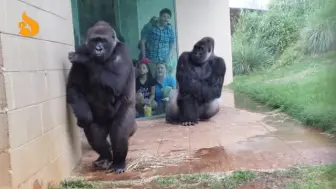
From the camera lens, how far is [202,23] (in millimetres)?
10711

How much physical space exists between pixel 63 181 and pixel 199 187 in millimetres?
1125

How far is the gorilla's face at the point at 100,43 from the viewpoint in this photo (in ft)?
12.0

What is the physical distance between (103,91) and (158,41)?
127 inches

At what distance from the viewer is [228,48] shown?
1166 cm

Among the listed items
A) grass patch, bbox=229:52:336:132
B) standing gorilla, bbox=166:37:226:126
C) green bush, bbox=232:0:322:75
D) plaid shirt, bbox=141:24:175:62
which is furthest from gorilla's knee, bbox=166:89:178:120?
green bush, bbox=232:0:322:75

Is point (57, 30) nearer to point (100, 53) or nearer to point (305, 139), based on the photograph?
point (100, 53)

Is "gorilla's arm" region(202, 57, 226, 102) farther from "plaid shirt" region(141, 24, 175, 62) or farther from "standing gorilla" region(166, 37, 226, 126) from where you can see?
"plaid shirt" region(141, 24, 175, 62)

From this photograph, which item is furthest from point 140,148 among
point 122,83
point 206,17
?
point 206,17

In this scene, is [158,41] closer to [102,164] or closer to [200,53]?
[200,53]

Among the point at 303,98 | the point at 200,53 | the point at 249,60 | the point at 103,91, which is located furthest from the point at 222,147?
the point at 249,60

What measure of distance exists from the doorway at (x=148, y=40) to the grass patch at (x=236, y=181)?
11.3 feet

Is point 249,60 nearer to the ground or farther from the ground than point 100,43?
nearer to the ground

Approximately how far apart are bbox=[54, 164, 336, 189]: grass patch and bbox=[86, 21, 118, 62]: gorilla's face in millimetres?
1053

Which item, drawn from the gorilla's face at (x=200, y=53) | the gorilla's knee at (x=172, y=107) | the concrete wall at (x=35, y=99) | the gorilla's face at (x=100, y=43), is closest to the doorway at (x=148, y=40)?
the gorilla's knee at (x=172, y=107)
